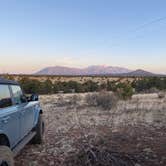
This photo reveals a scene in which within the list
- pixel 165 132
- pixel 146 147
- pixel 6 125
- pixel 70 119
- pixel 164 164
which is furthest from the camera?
pixel 70 119

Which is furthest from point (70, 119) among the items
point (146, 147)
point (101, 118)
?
point (146, 147)

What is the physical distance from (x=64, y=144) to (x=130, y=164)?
2446 millimetres

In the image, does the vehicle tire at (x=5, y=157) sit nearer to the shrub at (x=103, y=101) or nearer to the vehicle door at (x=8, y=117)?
the vehicle door at (x=8, y=117)

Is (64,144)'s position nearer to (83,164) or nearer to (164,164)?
(83,164)

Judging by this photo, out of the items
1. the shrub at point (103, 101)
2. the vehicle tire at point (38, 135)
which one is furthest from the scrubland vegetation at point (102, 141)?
the shrub at point (103, 101)

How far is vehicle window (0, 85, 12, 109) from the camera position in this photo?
4.81 meters

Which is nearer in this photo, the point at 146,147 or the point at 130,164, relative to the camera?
the point at 130,164

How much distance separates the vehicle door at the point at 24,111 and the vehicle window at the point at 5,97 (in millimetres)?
414

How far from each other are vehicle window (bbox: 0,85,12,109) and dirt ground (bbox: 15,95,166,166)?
1806mm

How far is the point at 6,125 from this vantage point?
180 inches

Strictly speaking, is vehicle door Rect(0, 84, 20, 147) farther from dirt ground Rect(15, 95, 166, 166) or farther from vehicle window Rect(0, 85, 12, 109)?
dirt ground Rect(15, 95, 166, 166)

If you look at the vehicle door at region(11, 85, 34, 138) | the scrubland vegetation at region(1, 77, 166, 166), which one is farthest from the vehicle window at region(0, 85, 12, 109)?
the scrubland vegetation at region(1, 77, 166, 166)

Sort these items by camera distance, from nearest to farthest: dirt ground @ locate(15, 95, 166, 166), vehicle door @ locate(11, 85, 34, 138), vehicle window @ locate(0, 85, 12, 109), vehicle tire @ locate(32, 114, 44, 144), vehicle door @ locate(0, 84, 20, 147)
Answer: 1. vehicle door @ locate(0, 84, 20, 147)
2. vehicle window @ locate(0, 85, 12, 109)
3. vehicle door @ locate(11, 85, 34, 138)
4. dirt ground @ locate(15, 95, 166, 166)
5. vehicle tire @ locate(32, 114, 44, 144)

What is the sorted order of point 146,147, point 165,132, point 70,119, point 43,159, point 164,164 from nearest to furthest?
point 164,164 → point 43,159 → point 146,147 → point 165,132 → point 70,119
